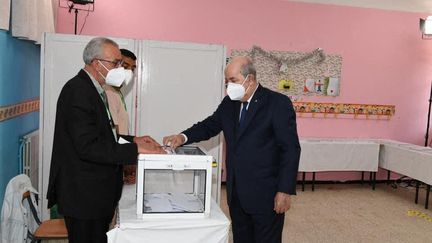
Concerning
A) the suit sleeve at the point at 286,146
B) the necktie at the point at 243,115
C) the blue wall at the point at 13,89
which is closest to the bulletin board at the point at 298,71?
the blue wall at the point at 13,89

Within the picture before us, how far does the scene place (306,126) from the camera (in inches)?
218

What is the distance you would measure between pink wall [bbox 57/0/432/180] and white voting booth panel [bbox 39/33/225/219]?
178 centimetres

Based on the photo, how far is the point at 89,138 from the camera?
159cm

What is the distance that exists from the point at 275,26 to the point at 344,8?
3.64ft

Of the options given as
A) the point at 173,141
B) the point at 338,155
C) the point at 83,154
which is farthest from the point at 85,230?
the point at 338,155

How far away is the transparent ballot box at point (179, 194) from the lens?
1671mm

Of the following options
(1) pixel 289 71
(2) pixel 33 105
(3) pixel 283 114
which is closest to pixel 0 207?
(2) pixel 33 105

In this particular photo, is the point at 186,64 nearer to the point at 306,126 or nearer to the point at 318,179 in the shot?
the point at 306,126

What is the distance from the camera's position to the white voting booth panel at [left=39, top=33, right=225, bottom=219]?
3.13m

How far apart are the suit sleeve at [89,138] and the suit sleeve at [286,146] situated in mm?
751

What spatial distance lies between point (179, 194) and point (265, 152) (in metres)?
0.53

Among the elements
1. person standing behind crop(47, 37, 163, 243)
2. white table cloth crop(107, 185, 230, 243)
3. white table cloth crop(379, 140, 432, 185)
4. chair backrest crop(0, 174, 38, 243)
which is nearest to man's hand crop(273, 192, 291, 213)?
white table cloth crop(107, 185, 230, 243)

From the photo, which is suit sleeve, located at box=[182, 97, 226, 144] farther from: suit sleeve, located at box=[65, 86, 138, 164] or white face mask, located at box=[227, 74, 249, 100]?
suit sleeve, located at box=[65, 86, 138, 164]

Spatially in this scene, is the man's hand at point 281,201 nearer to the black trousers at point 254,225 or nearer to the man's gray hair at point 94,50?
the black trousers at point 254,225
